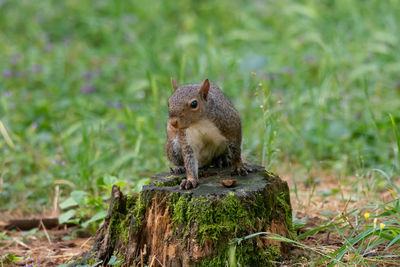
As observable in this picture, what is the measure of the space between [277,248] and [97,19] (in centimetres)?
687

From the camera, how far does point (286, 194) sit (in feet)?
9.43

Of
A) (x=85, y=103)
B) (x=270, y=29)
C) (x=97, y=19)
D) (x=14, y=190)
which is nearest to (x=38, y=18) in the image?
(x=97, y=19)

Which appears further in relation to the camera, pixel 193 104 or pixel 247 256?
pixel 193 104

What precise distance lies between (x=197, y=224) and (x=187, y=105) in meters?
0.67

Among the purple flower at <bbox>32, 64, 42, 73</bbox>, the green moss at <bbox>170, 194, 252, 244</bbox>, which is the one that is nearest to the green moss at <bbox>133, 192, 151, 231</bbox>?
the green moss at <bbox>170, 194, 252, 244</bbox>

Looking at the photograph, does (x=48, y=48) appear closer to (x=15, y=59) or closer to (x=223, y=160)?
(x=15, y=59)

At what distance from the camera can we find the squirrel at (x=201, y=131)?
2824mm

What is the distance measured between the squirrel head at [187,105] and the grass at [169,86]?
58 centimetres

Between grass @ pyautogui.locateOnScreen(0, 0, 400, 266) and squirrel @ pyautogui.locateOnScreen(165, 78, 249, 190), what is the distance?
37 centimetres

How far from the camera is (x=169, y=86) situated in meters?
4.50

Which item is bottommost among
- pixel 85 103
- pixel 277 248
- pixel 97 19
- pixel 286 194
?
pixel 277 248

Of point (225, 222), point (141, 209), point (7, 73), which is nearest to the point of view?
point (225, 222)

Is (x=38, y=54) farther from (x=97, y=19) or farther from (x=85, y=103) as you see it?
(x=85, y=103)

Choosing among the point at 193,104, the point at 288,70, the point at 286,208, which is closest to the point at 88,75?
the point at 288,70
